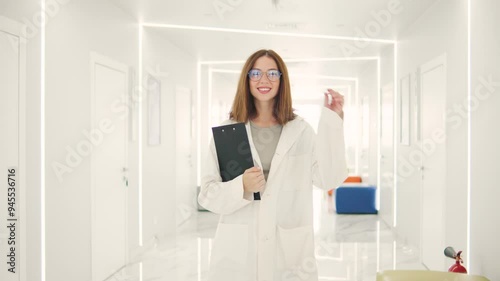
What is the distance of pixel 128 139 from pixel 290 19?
2359 mm

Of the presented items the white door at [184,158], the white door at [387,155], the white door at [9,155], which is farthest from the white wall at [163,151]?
the white door at [387,155]

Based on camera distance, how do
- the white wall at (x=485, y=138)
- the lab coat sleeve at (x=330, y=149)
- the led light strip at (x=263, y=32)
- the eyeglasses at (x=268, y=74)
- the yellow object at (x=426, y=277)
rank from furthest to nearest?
1. the led light strip at (x=263, y=32)
2. the white wall at (x=485, y=138)
3. the yellow object at (x=426, y=277)
4. the eyeglasses at (x=268, y=74)
5. the lab coat sleeve at (x=330, y=149)

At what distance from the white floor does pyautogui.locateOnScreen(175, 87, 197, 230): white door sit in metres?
0.34

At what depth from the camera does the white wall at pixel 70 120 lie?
3.52 m

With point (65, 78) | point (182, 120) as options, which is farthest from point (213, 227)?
point (65, 78)

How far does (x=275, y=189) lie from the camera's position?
1.53 m

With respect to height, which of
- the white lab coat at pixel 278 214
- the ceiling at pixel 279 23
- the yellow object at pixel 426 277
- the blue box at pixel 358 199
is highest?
the ceiling at pixel 279 23

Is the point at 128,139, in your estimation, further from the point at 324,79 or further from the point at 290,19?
the point at 324,79

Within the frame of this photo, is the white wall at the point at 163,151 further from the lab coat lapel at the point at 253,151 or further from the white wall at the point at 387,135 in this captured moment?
the lab coat lapel at the point at 253,151

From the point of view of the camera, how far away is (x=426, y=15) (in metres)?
5.06

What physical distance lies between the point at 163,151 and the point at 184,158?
1238 millimetres

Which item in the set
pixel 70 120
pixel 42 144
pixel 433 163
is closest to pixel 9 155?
pixel 42 144

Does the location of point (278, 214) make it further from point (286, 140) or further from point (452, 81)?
point (452, 81)

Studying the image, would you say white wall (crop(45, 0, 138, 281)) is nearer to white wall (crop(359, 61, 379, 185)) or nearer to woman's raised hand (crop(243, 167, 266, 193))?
woman's raised hand (crop(243, 167, 266, 193))
